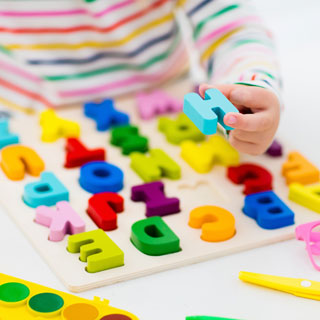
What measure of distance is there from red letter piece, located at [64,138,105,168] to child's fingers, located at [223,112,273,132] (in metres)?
0.22

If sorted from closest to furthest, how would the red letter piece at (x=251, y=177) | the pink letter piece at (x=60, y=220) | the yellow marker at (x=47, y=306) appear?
the yellow marker at (x=47, y=306), the pink letter piece at (x=60, y=220), the red letter piece at (x=251, y=177)

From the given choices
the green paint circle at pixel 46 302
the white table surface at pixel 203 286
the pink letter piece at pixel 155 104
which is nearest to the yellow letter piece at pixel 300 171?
the white table surface at pixel 203 286

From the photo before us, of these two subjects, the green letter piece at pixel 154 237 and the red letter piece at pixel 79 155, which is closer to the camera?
the green letter piece at pixel 154 237

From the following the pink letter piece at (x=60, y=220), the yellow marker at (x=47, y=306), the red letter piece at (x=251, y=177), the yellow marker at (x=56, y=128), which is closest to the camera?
the yellow marker at (x=47, y=306)

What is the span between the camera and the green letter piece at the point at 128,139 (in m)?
0.88

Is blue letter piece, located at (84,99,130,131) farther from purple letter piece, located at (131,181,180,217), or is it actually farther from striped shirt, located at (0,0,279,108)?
purple letter piece, located at (131,181,180,217)

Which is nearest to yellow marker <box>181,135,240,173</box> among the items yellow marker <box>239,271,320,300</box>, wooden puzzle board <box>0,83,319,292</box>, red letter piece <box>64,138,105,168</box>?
wooden puzzle board <box>0,83,319,292</box>

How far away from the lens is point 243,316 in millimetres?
610

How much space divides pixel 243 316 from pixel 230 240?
4.7 inches

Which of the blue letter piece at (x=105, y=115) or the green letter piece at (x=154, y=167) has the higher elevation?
the blue letter piece at (x=105, y=115)

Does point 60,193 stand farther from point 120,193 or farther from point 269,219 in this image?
point 269,219

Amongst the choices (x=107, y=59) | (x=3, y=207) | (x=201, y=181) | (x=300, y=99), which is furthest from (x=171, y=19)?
(x=3, y=207)

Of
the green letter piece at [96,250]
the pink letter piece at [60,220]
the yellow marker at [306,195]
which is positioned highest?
the yellow marker at [306,195]

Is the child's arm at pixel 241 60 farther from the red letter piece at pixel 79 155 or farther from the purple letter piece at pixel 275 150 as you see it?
the red letter piece at pixel 79 155
